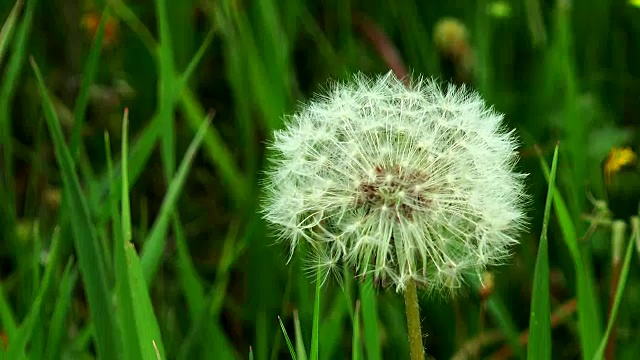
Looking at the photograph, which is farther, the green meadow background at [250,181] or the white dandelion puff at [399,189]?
the green meadow background at [250,181]

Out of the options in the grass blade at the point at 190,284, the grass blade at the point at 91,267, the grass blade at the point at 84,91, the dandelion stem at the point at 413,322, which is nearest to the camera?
the dandelion stem at the point at 413,322

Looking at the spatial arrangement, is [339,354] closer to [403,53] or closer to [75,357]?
[75,357]

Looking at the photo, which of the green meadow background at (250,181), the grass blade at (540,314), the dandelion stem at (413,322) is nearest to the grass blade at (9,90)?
the green meadow background at (250,181)

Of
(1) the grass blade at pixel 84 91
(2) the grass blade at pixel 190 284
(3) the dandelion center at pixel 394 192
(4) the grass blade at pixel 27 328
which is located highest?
(1) the grass blade at pixel 84 91

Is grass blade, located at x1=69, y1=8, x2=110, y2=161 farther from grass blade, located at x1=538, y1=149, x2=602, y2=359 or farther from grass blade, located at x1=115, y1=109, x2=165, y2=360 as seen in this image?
grass blade, located at x1=538, y1=149, x2=602, y2=359

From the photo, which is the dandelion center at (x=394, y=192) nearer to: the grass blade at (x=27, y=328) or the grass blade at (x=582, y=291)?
→ the grass blade at (x=582, y=291)

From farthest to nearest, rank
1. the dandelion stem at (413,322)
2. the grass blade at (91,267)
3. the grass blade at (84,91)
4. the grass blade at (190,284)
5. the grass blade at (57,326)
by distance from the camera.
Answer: the grass blade at (84,91) → the grass blade at (190,284) → the grass blade at (57,326) → the grass blade at (91,267) → the dandelion stem at (413,322)

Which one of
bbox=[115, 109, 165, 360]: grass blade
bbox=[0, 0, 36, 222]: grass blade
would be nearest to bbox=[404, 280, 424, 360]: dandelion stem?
bbox=[115, 109, 165, 360]: grass blade
